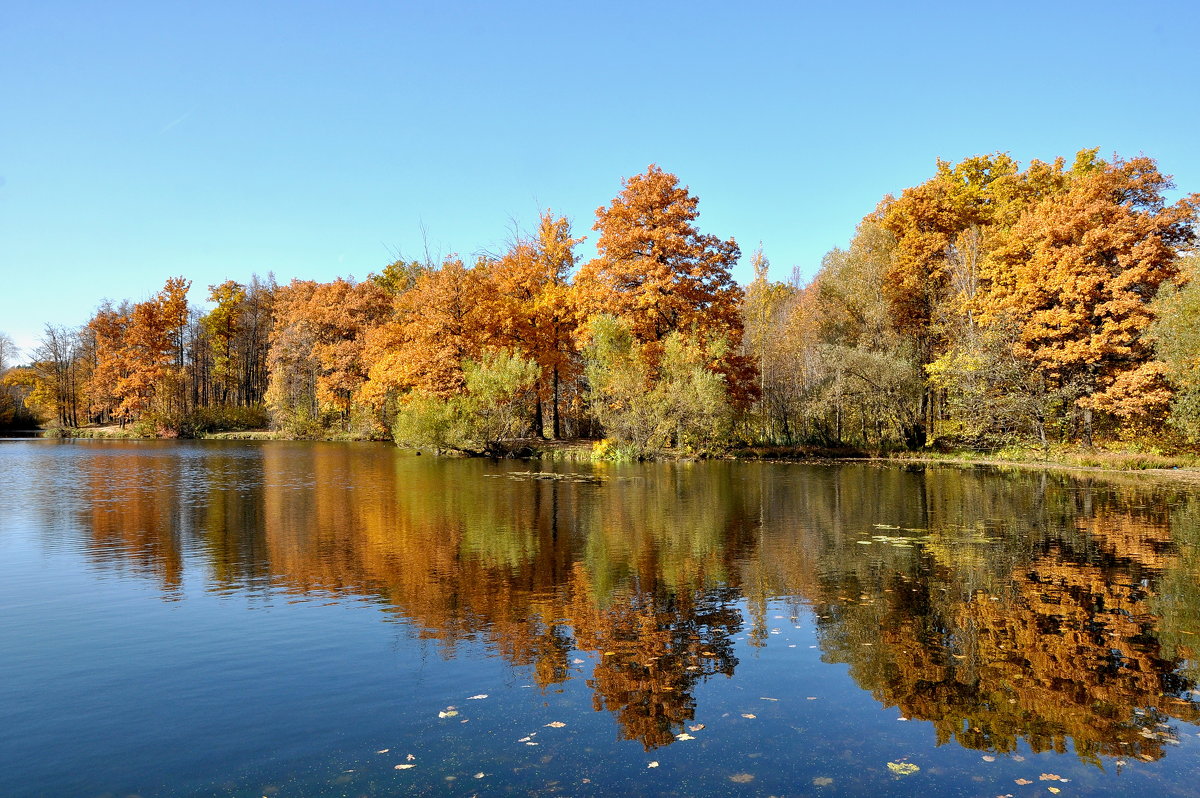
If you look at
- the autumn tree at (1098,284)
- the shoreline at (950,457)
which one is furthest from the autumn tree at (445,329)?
the autumn tree at (1098,284)

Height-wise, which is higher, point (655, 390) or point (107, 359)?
point (107, 359)

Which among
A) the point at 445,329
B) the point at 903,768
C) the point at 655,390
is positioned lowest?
the point at 903,768

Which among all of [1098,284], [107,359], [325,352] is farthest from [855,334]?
[107,359]

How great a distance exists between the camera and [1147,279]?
35.4 metres

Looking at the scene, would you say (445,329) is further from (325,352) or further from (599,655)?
(599,655)

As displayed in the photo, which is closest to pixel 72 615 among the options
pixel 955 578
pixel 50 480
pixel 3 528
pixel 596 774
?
pixel 596 774

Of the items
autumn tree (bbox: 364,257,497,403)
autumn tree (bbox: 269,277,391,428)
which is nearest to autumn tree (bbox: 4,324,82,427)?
autumn tree (bbox: 269,277,391,428)

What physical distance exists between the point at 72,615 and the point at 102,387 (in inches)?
2877

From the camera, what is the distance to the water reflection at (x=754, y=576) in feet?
26.3

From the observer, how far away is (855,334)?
47.4m

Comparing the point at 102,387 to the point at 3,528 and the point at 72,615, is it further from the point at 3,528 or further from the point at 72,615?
the point at 72,615

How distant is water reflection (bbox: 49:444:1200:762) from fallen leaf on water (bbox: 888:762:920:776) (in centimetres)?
76

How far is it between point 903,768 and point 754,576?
6.99m

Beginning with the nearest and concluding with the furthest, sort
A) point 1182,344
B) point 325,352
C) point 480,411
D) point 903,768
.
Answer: point 903,768, point 1182,344, point 480,411, point 325,352
